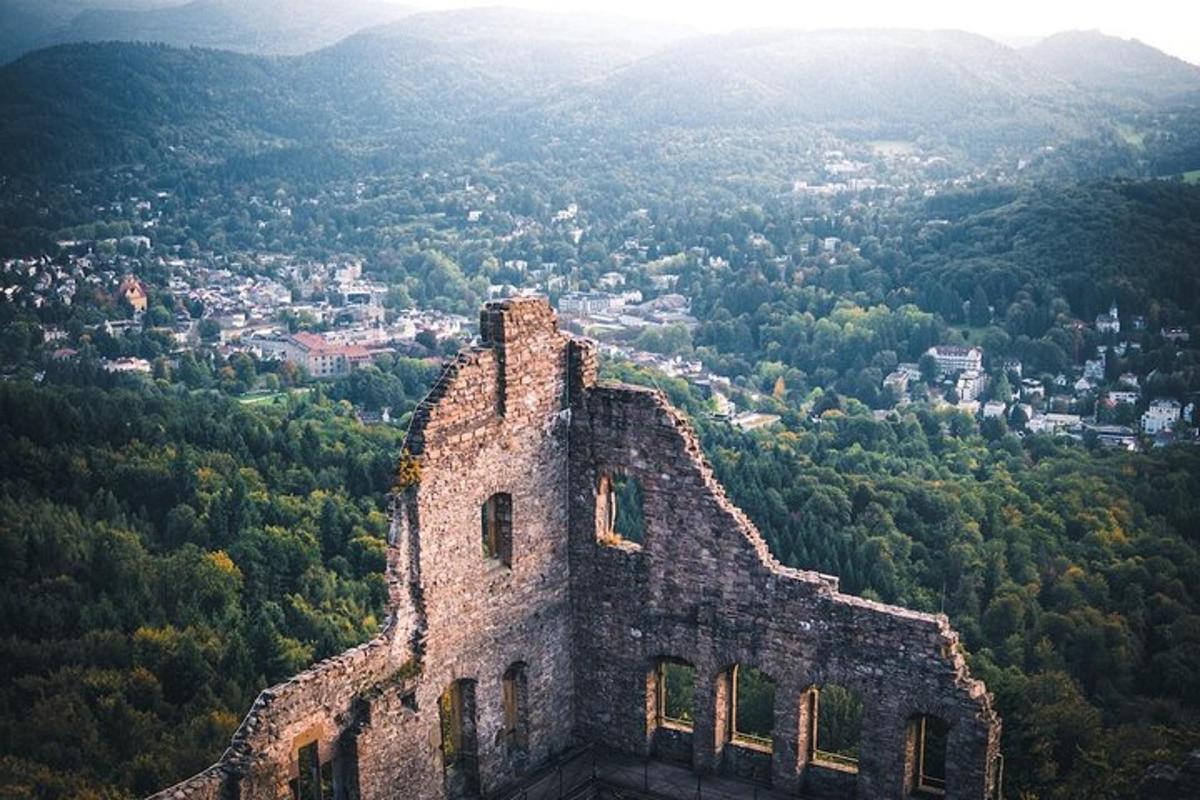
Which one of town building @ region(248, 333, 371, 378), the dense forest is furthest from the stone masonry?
town building @ region(248, 333, 371, 378)

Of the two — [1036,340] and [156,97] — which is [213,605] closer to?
[1036,340]

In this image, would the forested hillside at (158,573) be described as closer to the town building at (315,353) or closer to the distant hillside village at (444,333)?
the distant hillside village at (444,333)

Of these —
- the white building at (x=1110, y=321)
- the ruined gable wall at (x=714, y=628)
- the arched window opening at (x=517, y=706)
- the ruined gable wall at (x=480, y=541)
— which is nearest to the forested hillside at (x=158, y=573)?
the arched window opening at (x=517, y=706)

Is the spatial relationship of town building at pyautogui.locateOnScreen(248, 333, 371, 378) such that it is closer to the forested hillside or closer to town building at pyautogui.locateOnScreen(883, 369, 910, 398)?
the forested hillside

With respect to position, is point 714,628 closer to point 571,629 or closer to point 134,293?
point 571,629

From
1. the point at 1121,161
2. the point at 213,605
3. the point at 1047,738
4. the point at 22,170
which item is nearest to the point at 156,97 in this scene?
the point at 22,170

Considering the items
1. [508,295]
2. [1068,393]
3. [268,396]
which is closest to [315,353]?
[268,396]
